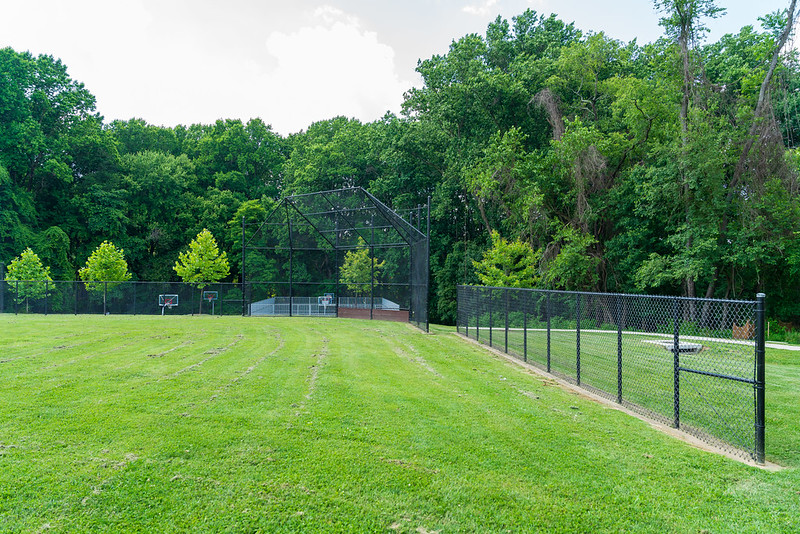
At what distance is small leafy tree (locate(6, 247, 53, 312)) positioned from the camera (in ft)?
78.5

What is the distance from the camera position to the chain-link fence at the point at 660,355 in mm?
5215

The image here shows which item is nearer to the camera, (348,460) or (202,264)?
(348,460)

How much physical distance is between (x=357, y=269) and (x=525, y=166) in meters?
10.2

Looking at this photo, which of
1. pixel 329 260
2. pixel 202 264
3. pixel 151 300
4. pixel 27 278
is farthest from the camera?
pixel 202 264

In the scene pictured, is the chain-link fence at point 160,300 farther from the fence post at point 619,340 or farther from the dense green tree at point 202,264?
the fence post at point 619,340

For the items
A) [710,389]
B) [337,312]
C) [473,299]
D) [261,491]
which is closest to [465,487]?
[261,491]

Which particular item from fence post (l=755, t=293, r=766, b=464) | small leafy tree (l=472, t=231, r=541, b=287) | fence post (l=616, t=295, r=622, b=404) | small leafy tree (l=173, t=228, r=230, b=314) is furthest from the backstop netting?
fence post (l=755, t=293, r=766, b=464)

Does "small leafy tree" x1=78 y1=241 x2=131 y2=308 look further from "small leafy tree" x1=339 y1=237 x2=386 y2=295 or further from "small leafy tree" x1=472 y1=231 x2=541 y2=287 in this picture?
"small leafy tree" x1=472 y1=231 x2=541 y2=287

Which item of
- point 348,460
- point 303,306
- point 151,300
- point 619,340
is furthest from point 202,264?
point 348,460

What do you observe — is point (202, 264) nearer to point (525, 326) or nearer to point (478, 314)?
point (478, 314)

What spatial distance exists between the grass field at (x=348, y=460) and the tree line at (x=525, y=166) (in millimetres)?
15334

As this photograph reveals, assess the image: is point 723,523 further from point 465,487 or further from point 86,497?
point 86,497

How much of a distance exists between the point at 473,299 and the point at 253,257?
13114 mm

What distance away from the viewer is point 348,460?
4.18 meters
